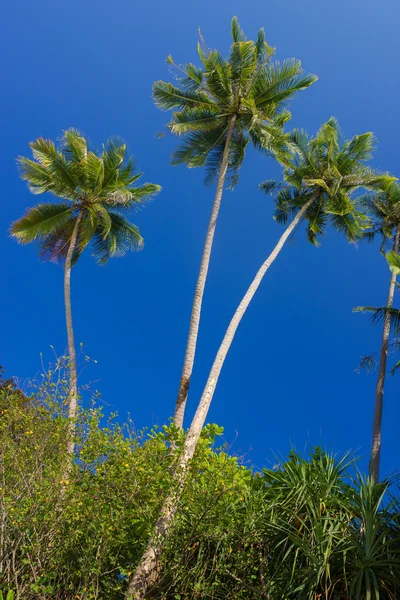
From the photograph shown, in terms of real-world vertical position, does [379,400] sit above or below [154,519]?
above

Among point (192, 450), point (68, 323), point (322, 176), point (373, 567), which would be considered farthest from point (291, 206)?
point (373, 567)

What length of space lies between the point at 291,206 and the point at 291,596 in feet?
45.8

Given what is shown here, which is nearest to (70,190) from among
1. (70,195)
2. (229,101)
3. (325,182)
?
(70,195)

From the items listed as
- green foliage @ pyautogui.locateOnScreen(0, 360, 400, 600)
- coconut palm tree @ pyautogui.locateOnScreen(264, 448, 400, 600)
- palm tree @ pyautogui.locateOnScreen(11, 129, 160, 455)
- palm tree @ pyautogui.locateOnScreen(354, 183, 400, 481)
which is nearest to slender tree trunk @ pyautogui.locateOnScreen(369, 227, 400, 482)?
palm tree @ pyautogui.locateOnScreen(354, 183, 400, 481)

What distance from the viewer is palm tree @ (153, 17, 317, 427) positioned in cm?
1481

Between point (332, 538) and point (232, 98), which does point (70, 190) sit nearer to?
point (232, 98)

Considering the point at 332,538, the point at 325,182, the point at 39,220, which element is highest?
the point at 325,182

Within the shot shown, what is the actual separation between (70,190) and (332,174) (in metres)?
9.33

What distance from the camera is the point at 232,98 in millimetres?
15125

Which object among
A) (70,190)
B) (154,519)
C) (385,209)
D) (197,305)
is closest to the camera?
(154,519)

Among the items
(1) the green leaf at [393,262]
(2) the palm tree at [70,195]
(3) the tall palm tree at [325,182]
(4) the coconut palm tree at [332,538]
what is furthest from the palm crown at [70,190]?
(4) the coconut palm tree at [332,538]

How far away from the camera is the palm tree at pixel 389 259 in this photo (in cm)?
1697

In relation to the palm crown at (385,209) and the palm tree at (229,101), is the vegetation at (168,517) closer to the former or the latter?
the palm tree at (229,101)

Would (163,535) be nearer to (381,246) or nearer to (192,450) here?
(192,450)
